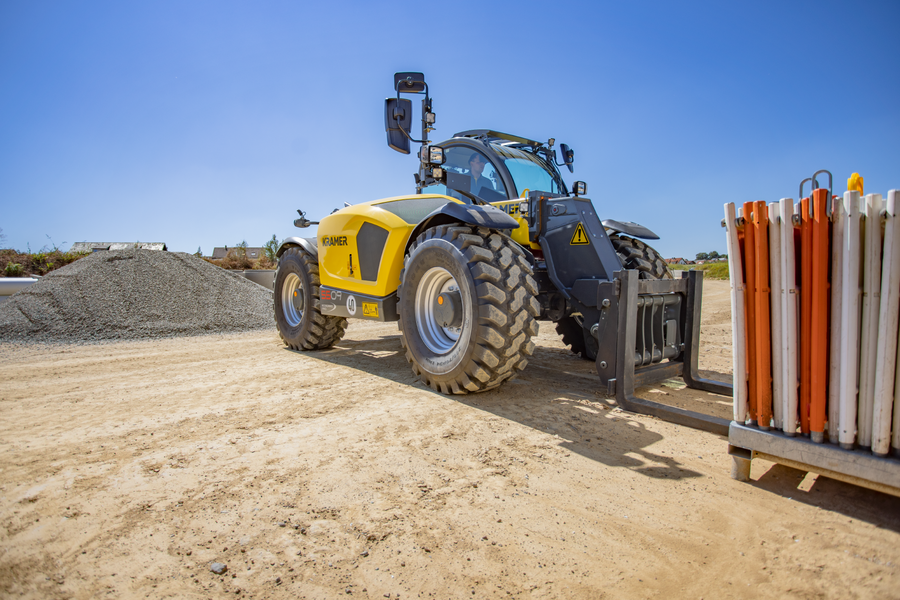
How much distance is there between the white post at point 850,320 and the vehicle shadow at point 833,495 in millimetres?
267

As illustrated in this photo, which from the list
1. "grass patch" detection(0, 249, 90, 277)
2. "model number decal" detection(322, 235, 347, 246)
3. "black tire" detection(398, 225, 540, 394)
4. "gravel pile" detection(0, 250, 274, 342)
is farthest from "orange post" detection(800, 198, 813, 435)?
"grass patch" detection(0, 249, 90, 277)

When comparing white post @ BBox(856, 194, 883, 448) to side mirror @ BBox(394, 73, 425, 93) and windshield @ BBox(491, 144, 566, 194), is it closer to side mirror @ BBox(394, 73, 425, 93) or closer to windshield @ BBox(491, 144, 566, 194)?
windshield @ BBox(491, 144, 566, 194)

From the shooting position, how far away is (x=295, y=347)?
6.50 metres

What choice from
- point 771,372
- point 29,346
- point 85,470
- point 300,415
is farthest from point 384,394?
point 29,346

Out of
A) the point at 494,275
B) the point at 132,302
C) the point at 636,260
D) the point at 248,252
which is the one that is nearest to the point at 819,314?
the point at 494,275

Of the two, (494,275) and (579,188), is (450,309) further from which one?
(579,188)

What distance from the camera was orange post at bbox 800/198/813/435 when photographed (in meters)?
2.22

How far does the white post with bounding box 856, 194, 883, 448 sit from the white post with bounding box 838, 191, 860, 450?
0.09 feet

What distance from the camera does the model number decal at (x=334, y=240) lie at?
17.9 ft

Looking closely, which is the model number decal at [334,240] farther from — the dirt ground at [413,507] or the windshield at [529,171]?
the dirt ground at [413,507]

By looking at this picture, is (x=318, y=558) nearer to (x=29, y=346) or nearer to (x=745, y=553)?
(x=745, y=553)

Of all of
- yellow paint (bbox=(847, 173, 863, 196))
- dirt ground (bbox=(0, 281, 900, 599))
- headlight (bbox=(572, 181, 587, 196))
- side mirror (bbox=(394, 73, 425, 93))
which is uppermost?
side mirror (bbox=(394, 73, 425, 93))

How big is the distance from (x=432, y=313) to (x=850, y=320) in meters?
2.97

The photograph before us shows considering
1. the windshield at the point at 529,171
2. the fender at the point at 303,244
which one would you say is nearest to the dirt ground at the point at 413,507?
the windshield at the point at 529,171
